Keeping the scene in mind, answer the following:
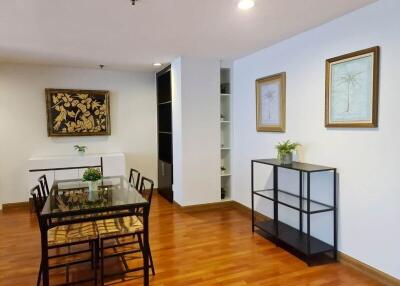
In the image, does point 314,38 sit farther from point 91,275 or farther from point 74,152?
point 74,152

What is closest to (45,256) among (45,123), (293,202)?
(293,202)

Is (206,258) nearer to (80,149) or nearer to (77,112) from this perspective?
(80,149)

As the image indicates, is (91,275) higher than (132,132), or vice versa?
(132,132)

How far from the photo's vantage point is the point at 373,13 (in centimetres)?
244

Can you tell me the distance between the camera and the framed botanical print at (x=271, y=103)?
353 cm

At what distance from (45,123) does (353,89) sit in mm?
4545

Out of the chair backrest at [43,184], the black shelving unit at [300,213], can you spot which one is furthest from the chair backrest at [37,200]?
the black shelving unit at [300,213]

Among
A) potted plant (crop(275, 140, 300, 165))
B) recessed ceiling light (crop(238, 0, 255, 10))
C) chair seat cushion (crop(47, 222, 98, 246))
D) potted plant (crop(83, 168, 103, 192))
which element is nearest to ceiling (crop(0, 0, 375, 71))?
recessed ceiling light (crop(238, 0, 255, 10))

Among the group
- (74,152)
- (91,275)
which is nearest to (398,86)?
(91,275)

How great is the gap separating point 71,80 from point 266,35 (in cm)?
342

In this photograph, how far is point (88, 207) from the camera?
2254 mm

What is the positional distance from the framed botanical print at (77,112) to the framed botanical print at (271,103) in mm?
2745

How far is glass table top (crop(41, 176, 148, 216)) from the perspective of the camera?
225 cm

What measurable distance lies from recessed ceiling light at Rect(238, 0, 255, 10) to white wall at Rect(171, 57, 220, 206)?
1871 mm
